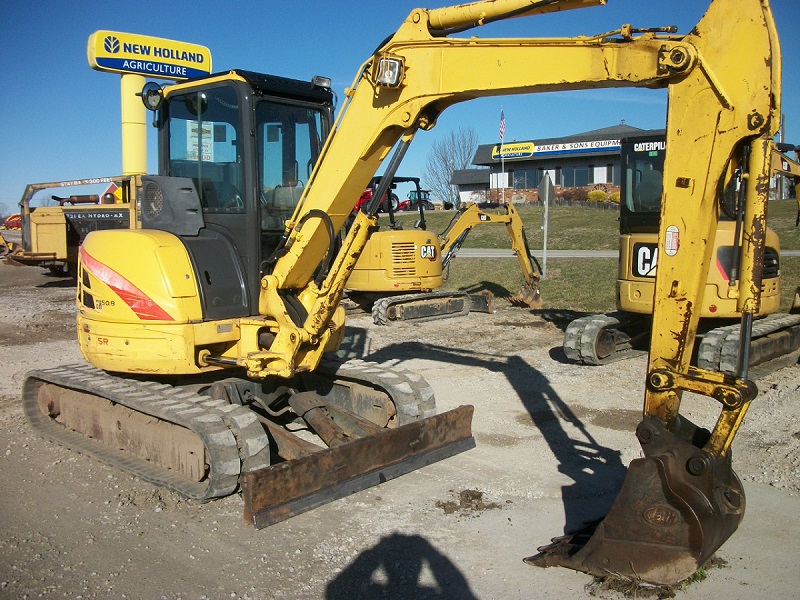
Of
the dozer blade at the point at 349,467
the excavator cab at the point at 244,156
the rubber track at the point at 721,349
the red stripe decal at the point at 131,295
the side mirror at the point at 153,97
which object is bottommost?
the dozer blade at the point at 349,467

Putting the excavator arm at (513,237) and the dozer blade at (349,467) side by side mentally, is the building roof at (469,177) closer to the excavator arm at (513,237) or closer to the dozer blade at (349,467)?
the excavator arm at (513,237)

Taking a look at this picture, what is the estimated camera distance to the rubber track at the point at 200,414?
5.27m

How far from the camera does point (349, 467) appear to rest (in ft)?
17.7

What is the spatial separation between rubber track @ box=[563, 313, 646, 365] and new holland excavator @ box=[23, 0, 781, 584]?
3.97 meters

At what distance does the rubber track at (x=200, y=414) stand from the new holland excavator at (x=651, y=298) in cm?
417

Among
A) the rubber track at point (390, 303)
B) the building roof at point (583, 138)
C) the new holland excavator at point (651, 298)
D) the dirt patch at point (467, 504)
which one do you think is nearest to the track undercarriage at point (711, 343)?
the new holland excavator at point (651, 298)

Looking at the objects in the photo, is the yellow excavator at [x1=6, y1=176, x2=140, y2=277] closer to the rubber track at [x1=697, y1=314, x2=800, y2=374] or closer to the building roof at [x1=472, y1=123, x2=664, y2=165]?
the rubber track at [x1=697, y1=314, x2=800, y2=374]

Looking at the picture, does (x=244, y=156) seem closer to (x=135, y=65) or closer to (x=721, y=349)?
(x=721, y=349)

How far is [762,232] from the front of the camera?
399 centimetres

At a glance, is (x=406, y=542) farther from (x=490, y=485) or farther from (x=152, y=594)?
(x=152, y=594)

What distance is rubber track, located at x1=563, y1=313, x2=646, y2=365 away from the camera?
9883mm

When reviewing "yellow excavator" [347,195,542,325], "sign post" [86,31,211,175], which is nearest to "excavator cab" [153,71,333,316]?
"yellow excavator" [347,195,542,325]

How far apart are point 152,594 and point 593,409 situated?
507 centimetres

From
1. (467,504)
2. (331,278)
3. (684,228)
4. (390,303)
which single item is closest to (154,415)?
(331,278)
